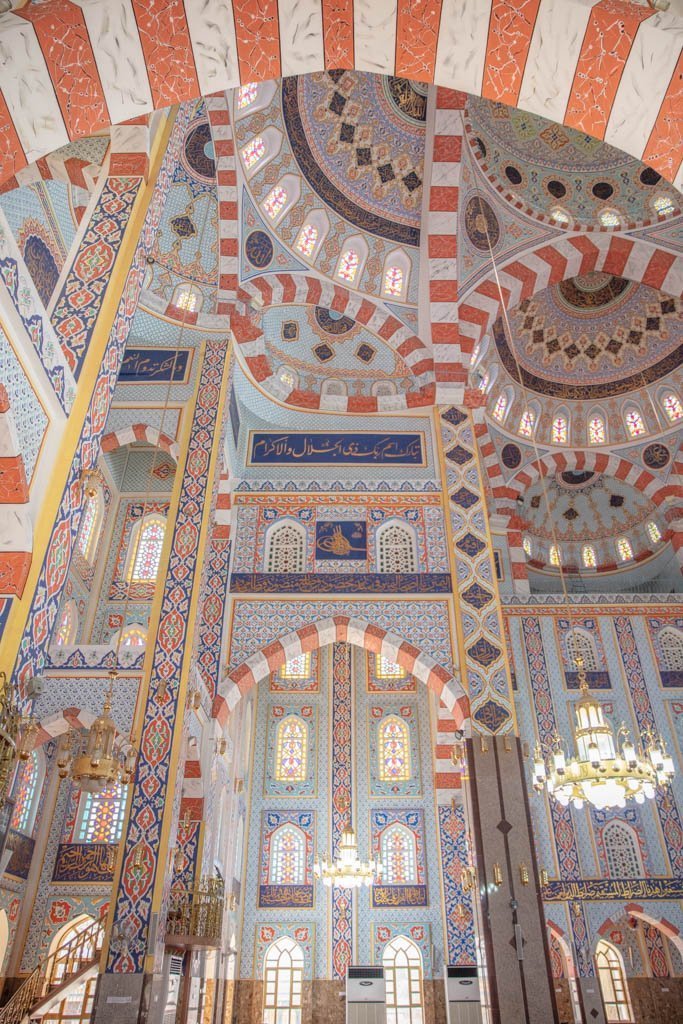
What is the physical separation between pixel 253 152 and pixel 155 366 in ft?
10.5

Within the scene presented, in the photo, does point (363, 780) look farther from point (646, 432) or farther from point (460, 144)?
point (460, 144)

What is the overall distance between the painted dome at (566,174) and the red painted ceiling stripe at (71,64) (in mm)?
8667

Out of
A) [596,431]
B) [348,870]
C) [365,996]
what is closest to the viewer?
[348,870]

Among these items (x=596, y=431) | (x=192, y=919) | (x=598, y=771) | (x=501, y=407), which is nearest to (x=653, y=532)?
(x=596, y=431)

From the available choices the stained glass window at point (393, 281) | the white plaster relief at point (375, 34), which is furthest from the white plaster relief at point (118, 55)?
the stained glass window at point (393, 281)

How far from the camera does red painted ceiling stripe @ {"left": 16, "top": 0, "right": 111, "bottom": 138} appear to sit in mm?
3152

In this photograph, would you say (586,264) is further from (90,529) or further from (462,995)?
(462,995)

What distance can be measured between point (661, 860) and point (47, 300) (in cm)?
1162

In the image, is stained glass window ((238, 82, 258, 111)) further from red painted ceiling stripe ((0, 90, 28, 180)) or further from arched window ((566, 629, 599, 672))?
arched window ((566, 629, 599, 672))

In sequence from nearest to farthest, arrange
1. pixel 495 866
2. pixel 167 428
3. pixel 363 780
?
pixel 495 866 → pixel 167 428 → pixel 363 780

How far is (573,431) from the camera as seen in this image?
1358 centimetres

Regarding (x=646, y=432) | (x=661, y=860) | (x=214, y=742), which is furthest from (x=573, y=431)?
(x=214, y=742)

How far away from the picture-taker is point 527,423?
13.6m

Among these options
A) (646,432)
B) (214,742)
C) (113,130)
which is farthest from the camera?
(646,432)
